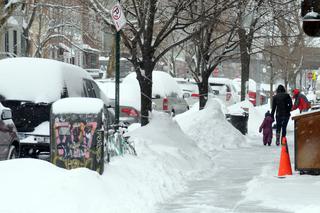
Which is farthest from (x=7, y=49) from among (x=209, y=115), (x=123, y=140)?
(x=123, y=140)

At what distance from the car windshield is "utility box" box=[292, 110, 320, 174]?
4136 millimetres

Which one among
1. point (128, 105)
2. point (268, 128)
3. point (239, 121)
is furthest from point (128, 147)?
point (239, 121)

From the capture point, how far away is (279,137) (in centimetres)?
1688

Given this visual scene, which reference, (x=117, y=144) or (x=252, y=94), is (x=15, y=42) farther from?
(x=117, y=144)

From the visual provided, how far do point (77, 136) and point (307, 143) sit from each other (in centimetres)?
390

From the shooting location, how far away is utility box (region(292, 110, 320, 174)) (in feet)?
32.2

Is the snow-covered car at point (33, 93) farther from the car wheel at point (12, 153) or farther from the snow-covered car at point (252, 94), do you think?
the snow-covered car at point (252, 94)

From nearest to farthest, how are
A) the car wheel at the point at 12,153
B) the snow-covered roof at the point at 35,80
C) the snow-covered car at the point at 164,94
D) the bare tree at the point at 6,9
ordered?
the car wheel at the point at 12,153 < the snow-covered roof at the point at 35,80 < the snow-covered car at the point at 164,94 < the bare tree at the point at 6,9

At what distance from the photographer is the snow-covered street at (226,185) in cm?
785

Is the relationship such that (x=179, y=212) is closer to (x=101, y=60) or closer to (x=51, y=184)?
(x=51, y=184)

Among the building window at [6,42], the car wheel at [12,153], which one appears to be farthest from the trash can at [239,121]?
the building window at [6,42]

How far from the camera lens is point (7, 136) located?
9.01m

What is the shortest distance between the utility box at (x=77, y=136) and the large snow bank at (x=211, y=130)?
7720 mm

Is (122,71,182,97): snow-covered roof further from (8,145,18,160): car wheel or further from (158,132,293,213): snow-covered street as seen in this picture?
(8,145,18,160): car wheel
